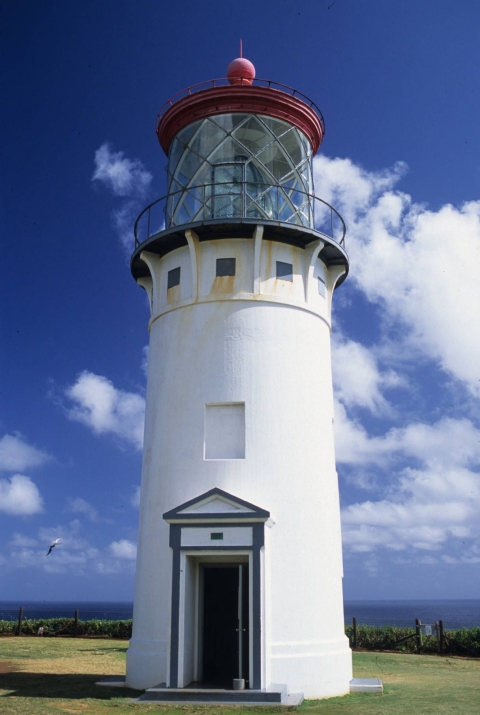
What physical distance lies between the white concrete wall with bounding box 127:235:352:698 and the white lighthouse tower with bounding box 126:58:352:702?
0.03 meters

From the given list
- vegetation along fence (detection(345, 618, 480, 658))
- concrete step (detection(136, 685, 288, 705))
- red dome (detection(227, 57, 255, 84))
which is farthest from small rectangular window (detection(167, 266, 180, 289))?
vegetation along fence (detection(345, 618, 480, 658))

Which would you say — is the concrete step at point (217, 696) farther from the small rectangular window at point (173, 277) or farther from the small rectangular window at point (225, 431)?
the small rectangular window at point (173, 277)

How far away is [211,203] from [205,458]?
589 cm

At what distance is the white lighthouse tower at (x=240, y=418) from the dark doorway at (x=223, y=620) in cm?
3

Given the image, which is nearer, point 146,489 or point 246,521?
point 246,521

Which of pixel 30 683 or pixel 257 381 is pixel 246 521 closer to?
pixel 257 381

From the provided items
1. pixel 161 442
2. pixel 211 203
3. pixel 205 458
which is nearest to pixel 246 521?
pixel 205 458

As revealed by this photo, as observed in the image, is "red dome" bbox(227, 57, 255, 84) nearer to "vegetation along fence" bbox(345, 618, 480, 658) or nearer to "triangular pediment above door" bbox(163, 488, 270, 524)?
"triangular pediment above door" bbox(163, 488, 270, 524)

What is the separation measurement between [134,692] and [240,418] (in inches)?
230

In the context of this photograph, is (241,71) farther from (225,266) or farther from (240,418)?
(240,418)

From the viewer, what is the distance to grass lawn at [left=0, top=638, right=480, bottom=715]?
37.9 ft

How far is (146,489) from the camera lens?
608 inches

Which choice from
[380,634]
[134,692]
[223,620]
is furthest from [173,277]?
[380,634]

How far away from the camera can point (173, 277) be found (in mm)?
16469
